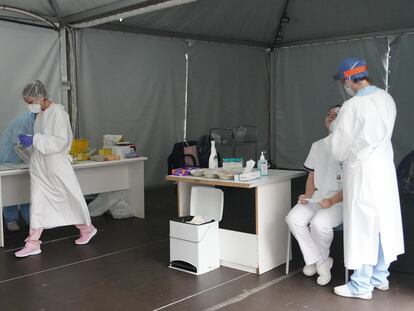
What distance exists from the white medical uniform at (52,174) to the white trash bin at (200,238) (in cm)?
103

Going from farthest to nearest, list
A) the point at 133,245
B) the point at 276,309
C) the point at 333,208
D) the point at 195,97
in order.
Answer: the point at 195,97
the point at 133,245
the point at 333,208
the point at 276,309

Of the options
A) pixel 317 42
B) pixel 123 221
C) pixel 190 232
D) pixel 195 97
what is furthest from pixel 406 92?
pixel 190 232

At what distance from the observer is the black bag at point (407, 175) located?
504cm

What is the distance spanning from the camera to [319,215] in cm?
304

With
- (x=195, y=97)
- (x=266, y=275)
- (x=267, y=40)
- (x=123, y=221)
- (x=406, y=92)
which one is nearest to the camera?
(x=266, y=275)

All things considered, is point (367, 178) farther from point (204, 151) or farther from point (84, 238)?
point (204, 151)

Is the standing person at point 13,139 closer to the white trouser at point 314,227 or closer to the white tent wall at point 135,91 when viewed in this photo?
the white tent wall at point 135,91

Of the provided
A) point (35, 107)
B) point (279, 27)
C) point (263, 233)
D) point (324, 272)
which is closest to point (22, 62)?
point (35, 107)

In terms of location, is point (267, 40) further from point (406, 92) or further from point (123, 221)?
point (123, 221)

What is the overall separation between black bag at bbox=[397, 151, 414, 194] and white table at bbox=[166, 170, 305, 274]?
199 centimetres

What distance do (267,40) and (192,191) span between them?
506 centimetres

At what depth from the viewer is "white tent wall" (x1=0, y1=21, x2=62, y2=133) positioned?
520 cm

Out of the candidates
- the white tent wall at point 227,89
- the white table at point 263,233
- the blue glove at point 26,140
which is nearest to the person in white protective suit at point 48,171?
the blue glove at point 26,140

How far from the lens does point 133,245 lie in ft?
13.5
